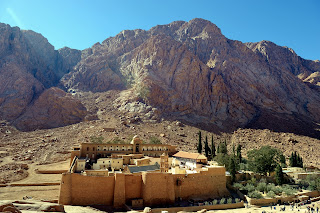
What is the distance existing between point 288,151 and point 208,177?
38.4 meters

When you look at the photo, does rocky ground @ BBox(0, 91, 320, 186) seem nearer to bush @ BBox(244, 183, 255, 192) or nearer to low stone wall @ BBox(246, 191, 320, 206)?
bush @ BBox(244, 183, 255, 192)

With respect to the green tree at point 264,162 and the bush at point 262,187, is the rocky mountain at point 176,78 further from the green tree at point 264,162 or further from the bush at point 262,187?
the bush at point 262,187

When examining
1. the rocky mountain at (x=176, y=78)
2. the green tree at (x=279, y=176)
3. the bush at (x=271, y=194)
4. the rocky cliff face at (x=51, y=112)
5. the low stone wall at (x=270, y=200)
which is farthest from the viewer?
the rocky mountain at (x=176, y=78)

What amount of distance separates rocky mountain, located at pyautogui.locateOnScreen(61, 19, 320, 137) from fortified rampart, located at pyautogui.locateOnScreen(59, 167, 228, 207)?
151 ft

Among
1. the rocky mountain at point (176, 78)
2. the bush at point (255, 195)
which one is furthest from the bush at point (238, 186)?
the rocky mountain at point (176, 78)

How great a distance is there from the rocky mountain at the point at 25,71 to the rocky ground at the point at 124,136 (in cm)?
873

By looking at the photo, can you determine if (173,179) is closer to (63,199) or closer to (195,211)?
(195,211)

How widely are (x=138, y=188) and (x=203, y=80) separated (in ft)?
228

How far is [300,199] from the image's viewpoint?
108 feet

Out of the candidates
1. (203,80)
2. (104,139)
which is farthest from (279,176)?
(203,80)

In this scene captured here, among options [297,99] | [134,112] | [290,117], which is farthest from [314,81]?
[134,112]

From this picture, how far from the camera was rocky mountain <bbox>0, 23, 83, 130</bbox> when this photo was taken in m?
77.1

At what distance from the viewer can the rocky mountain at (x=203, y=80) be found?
8375 centimetres

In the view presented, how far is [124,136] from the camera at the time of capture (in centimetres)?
6184
